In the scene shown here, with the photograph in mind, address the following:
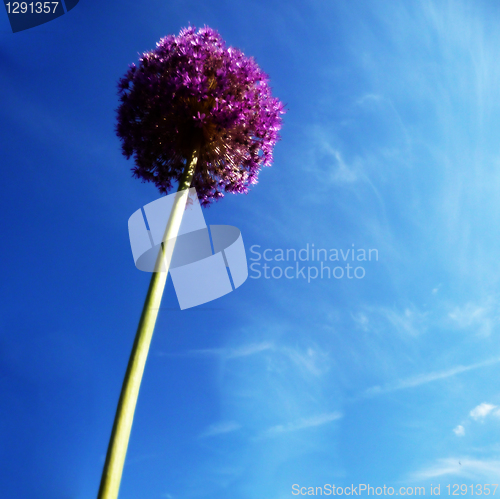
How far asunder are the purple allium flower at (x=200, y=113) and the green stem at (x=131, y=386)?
1511mm

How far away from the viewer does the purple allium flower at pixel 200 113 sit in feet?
9.95

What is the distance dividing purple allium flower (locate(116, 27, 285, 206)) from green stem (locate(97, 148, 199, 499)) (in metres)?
1.51

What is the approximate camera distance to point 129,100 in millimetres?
3352

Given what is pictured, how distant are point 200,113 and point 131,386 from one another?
2.58 m

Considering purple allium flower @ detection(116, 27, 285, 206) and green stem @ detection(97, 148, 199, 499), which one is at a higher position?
purple allium flower @ detection(116, 27, 285, 206)

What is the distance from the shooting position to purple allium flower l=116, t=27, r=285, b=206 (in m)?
3.03

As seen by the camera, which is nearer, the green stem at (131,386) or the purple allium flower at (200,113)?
the green stem at (131,386)

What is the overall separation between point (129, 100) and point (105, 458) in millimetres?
3332

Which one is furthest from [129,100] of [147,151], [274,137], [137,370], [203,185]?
[137,370]

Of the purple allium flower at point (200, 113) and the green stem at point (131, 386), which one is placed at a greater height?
the purple allium flower at point (200, 113)

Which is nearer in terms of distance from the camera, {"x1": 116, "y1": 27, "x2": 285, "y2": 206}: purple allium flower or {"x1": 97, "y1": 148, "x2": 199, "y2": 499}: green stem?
{"x1": 97, "y1": 148, "x2": 199, "y2": 499}: green stem

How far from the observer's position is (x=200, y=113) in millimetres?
3082

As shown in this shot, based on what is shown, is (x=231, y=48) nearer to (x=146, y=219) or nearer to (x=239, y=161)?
(x=239, y=161)

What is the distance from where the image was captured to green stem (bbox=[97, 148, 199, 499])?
1443 mm
